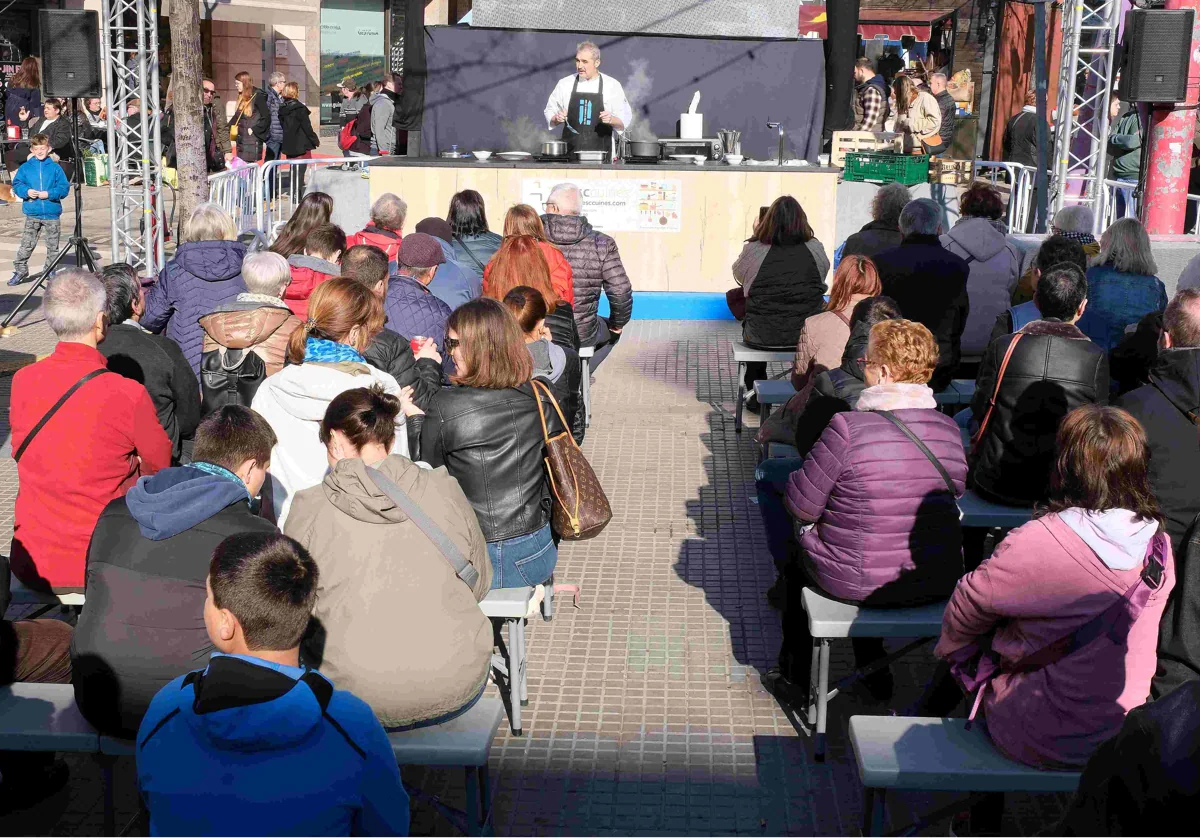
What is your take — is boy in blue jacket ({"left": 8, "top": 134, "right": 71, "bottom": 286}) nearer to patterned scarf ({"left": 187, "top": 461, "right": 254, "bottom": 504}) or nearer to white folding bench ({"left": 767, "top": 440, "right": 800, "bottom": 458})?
white folding bench ({"left": 767, "top": 440, "right": 800, "bottom": 458})

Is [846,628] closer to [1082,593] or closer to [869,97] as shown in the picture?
[1082,593]

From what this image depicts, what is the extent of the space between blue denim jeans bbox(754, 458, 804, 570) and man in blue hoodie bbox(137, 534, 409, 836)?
268 centimetres

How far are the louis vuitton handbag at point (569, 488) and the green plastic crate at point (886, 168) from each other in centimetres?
901

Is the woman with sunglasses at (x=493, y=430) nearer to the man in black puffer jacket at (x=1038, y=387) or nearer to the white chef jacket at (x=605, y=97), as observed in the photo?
the man in black puffer jacket at (x=1038, y=387)

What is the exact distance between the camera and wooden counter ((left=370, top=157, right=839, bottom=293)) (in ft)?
38.4

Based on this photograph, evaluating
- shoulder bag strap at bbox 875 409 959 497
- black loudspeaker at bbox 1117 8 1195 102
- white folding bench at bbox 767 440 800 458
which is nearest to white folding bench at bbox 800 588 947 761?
shoulder bag strap at bbox 875 409 959 497

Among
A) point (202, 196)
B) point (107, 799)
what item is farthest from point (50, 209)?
point (107, 799)

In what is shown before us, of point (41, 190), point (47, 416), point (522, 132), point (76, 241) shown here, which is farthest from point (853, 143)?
point (47, 416)

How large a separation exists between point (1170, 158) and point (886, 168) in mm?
3347

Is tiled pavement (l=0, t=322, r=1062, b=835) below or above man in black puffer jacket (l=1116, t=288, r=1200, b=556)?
below

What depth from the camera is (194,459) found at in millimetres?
3453

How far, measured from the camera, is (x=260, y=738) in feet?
7.85

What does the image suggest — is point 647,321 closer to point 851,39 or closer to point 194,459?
point 851,39

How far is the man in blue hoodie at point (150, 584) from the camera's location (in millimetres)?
3262
